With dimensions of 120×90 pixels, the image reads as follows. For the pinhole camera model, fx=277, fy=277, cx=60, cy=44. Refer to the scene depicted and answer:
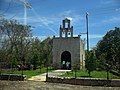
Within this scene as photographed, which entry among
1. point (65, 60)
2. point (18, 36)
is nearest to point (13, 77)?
point (65, 60)

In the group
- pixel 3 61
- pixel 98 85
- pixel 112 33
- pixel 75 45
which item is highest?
pixel 112 33

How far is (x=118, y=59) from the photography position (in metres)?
31.4

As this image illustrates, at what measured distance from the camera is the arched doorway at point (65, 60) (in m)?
36.2

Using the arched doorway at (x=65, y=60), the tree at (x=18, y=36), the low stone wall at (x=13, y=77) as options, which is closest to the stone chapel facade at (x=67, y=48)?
the arched doorway at (x=65, y=60)

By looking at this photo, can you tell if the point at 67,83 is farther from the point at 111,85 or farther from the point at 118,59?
the point at 118,59

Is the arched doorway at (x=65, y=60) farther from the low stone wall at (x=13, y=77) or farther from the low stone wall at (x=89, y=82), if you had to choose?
the low stone wall at (x=89, y=82)

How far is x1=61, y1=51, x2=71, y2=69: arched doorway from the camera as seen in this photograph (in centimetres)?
3619

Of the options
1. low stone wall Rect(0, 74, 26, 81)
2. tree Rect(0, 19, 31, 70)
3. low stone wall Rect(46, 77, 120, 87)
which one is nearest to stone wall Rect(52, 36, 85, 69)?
tree Rect(0, 19, 31, 70)

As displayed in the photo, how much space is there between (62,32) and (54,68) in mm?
4951

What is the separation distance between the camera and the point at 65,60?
125ft

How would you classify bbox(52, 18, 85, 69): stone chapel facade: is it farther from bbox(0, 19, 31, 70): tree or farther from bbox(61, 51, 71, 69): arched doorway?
bbox(0, 19, 31, 70): tree

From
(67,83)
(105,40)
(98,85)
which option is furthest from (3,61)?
(105,40)

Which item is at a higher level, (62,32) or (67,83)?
(62,32)

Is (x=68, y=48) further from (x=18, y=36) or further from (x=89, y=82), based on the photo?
(x=89, y=82)
